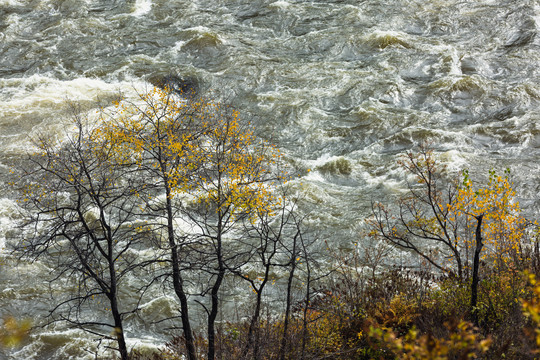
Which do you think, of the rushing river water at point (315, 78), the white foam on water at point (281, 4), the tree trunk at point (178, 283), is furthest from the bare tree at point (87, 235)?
the white foam on water at point (281, 4)

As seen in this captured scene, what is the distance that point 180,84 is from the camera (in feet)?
69.4

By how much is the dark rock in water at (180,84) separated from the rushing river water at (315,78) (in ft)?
1.68

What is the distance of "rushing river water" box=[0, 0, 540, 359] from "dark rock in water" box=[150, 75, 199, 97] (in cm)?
51

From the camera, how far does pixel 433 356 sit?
172 inches

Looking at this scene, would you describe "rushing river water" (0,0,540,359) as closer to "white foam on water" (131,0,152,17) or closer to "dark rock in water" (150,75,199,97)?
"white foam on water" (131,0,152,17)

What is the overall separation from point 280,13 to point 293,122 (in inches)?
365

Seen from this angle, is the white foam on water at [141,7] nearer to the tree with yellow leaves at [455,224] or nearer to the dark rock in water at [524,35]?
the tree with yellow leaves at [455,224]

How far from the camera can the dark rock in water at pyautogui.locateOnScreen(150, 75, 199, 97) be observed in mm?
→ 20703

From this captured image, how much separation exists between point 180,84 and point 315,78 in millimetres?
5356

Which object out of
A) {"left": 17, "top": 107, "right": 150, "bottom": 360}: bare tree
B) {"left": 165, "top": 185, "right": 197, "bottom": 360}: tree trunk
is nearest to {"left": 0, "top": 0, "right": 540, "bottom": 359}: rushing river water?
{"left": 17, "top": 107, "right": 150, "bottom": 360}: bare tree

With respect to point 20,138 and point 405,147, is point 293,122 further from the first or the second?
point 20,138

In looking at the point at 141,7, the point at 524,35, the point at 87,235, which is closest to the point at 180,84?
the point at 141,7

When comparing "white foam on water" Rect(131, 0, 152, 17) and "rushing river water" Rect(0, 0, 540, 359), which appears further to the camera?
"white foam on water" Rect(131, 0, 152, 17)

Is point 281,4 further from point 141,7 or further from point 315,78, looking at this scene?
point 315,78
